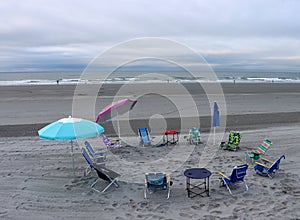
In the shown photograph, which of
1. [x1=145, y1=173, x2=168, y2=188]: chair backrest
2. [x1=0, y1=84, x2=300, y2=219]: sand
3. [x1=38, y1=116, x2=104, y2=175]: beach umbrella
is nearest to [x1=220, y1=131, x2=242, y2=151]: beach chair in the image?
[x1=0, y1=84, x2=300, y2=219]: sand

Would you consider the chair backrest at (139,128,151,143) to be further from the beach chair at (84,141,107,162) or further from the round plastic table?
the round plastic table

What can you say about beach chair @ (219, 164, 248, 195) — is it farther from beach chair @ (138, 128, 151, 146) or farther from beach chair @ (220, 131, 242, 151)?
beach chair @ (138, 128, 151, 146)

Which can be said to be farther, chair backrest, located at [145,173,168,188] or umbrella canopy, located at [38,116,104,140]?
umbrella canopy, located at [38,116,104,140]

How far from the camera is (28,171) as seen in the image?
7.77 meters

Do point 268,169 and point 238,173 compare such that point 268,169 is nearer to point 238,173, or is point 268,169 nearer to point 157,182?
point 238,173

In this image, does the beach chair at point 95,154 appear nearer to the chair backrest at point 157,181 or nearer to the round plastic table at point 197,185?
the chair backrest at point 157,181

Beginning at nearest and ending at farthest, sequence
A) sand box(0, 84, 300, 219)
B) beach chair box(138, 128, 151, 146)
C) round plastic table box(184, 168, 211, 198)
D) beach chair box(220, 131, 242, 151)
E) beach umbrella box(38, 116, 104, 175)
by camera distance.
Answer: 1. sand box(0, 84, 300, 219)
2. round plastic table box(184, 168, 211, 198)
3. beach umbrella box(38, 116, 104, 175)
4. beach chair box(220, 131, 242, 151)
5. beach chair box(138, 128, 151, 146)

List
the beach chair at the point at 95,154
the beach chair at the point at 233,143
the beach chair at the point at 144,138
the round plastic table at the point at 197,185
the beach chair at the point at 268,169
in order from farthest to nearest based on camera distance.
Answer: the beach chair at the point at 144,138, the beach chair at the point at 233,143, the beach chair at the point at 95,154, the beach chair at the point at 268,169, the round plastic table at the point at 197,185

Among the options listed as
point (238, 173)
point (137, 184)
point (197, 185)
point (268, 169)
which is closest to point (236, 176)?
point (238, 173)

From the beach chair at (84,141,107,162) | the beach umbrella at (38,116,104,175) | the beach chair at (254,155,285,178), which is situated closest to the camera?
the beach umbrella at (38,116,104,175)

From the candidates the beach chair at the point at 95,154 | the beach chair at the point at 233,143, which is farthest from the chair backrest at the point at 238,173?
the beach chair at the point at 95,154

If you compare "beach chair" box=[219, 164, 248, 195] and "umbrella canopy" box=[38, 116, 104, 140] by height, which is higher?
"umbrella canopy" box=[38, 116, 104, 140]

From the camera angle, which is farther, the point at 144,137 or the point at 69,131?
the point at 144,137

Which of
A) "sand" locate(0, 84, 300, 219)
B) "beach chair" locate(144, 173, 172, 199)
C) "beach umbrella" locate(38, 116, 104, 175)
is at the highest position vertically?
"beach umbrella" locate(38, 116, 104, 175)
